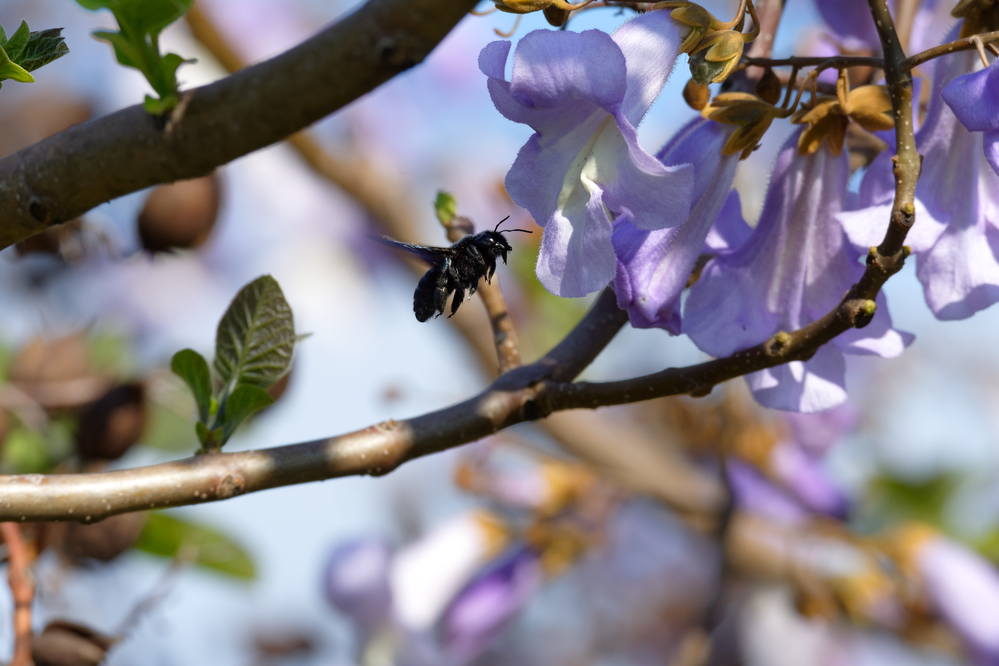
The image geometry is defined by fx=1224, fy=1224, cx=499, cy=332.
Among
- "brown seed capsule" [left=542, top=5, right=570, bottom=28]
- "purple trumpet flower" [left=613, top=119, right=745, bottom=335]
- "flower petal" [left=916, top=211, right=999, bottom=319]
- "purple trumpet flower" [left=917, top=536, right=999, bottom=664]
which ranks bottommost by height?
"purple trumpet flower" [left=917, top=536, right=999, bottom=664]

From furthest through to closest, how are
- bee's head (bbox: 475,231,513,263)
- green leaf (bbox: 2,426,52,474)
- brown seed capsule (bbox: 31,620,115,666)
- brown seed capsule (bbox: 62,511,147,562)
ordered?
green leaf (bbox: 2,426,52,474) < brown seed capsule (bbox: 62,511,147,562) < brown seed capsule (bbox: 31,620,115,666) < bee's head (bbox: 475,231,513,263)

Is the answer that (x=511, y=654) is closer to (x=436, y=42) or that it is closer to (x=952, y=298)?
(x=952, y=298)

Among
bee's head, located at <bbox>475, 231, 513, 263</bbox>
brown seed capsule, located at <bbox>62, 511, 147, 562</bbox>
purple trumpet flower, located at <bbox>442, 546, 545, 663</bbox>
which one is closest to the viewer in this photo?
bee's head, located at <bbox>475, 231, 513, 263</bbox>

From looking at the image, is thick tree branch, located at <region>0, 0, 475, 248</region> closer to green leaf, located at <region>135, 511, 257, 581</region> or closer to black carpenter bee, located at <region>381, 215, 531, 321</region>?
black carpenter bee, located at <region>381, 215, 531, 321</region>

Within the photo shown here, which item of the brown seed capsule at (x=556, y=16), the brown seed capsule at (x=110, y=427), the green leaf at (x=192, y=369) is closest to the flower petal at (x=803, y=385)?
the brown seed capsule at (x=556, y=16)

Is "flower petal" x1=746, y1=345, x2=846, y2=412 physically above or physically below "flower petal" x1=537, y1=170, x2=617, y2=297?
below

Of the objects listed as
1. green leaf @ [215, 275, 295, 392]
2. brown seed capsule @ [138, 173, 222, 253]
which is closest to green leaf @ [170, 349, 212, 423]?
green leaf @ [215, 275, 295, 392]

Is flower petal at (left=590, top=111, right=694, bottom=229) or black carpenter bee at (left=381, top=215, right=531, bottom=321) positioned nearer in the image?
flower petal at (left=590, top=111, right=694, bottom=229)

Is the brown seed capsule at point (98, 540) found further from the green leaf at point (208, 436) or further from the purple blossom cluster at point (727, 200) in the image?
the purple blossom cluster at point (727, 200)

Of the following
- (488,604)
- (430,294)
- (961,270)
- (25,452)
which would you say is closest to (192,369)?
(430,294)
